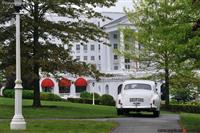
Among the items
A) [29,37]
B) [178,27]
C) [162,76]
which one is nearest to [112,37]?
[162,76]

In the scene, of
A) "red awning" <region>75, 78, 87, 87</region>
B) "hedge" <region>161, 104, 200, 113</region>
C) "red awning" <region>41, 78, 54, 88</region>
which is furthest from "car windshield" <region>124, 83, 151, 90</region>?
"red awning" <region>75, 78, 87, 87</region>

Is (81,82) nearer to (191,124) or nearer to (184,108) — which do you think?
(184,108)

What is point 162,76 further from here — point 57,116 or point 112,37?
point 112,37

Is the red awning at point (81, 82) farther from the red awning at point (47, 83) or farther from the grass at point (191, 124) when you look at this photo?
the grass at point (191, 124)

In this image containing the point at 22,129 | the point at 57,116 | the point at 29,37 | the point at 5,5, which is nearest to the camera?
the point at 22,129

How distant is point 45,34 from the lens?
34594 millimetres

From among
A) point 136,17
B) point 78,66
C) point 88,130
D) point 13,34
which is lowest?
point 88,130

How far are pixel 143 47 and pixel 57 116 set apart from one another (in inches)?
846

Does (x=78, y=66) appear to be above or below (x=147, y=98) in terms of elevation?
above

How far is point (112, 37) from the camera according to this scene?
100125 mm

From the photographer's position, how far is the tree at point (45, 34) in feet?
105

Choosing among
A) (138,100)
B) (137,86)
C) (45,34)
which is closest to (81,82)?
(45,34)

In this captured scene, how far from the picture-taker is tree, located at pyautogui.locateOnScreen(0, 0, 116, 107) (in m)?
32.1

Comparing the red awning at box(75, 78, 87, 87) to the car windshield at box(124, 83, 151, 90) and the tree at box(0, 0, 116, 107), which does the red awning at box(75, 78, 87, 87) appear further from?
the car windshield at box(124, 83, 151, 90)
